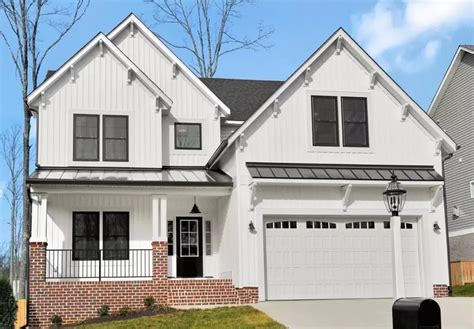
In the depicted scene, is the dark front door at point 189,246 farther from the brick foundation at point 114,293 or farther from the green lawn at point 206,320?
the green lawn at point 206,320

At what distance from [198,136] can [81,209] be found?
456 centimetres

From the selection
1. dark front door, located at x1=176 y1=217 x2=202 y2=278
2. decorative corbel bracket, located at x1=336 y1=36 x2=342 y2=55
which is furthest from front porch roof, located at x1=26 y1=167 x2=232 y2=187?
decorative corbel bracket, located at x1=336 y1=36 x2=342 y2=55

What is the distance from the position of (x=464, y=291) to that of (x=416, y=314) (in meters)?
14.9

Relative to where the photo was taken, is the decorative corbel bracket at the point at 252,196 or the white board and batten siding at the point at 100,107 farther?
the white board and batten siding at the point at 100,107

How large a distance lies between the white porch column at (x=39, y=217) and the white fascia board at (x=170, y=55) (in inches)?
252

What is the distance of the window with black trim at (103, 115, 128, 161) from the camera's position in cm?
2186

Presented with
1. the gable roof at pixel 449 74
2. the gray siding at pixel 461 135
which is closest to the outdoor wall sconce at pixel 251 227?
the gray siding at pixel 461 135

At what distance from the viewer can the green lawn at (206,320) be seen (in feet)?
52.1

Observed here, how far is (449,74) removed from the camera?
3328cm

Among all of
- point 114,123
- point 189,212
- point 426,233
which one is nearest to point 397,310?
point 426,233

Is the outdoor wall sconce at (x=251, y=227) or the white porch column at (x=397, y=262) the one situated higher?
the outdoor wall sconce at (x=251, y=227)

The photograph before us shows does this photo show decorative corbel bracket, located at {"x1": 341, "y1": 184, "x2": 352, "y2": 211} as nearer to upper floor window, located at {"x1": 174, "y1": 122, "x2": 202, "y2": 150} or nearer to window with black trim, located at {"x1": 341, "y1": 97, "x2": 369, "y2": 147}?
window with black trim, located at {"x1": 341, "y1": 97, "x2": 369, "y2": 147}

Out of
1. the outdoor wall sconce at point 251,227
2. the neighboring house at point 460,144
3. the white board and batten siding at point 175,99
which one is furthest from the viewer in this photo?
the neighboring house at point 460,144

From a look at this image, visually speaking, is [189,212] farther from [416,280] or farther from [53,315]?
[416,280]
